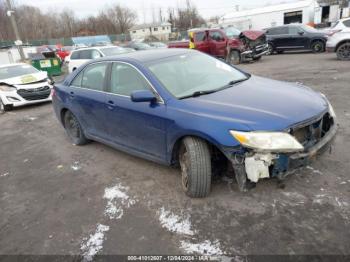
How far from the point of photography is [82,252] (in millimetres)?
2793

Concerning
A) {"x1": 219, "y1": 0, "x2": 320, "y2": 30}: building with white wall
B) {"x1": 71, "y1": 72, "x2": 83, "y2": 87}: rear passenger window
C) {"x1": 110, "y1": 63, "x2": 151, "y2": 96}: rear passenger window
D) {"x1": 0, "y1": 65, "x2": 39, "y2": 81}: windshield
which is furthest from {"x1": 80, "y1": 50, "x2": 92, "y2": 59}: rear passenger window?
{"x1": 219, "y1": 0, "x2": 320, "y2": 30}: building with white wall

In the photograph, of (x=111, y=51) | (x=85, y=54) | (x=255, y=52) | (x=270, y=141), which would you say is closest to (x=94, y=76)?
(x=270, y=141)

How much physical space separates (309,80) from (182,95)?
23.3ft

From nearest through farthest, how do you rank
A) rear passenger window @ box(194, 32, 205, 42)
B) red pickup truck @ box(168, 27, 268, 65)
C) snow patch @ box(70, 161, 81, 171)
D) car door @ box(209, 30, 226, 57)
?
Answer: 1. snow patch @ box(70, 161, 81, 171)
2. car door @ box(209, 30, 226, 57)
3. red pickup truck @ box(168, 27, 268, 65)
4. rear passenger window @ box(194, 32, 205, 42)

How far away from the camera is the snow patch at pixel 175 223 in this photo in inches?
115

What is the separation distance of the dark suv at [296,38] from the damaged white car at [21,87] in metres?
12.7

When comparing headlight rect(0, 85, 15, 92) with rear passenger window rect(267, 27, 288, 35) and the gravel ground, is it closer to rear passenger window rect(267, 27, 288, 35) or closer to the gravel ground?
the gravel ground

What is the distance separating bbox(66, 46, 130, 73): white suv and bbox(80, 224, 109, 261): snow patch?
35.6 feet

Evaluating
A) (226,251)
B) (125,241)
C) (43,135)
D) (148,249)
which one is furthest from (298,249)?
(43,135)

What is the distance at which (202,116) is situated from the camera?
3.11 metres

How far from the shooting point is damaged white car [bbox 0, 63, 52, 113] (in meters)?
9.15

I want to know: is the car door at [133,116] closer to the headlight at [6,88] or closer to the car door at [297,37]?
the headlight at [6,88]

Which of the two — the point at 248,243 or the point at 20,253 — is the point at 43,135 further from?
the point at 248,243

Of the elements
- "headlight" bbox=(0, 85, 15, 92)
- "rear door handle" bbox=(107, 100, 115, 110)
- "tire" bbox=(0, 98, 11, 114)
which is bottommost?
"tire" bbox=(0, 98, 11, 114)
